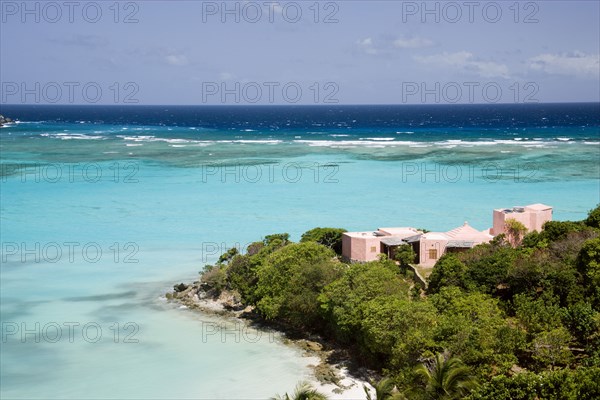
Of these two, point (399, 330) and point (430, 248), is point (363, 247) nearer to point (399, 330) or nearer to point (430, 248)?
point (430, 248)

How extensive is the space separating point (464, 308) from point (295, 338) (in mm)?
7177

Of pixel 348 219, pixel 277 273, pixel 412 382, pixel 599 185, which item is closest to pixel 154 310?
pixel 277 273

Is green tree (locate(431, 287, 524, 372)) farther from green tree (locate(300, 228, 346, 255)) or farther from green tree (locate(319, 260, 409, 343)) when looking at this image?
green tree (locate(300, 228, 346, 255))

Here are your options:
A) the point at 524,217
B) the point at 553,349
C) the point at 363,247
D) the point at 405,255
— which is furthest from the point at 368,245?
the point at 553,349

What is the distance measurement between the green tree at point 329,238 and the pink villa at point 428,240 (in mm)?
1099

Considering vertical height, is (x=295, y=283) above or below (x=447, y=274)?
below

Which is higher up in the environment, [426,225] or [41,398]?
[426,225]

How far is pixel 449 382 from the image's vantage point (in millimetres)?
18016

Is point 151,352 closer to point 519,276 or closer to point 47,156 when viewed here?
point 519,276

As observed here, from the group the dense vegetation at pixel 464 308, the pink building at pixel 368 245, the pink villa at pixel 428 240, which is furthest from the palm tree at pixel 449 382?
the pink building at pixel 368 245

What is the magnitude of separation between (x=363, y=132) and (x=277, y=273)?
291 ft

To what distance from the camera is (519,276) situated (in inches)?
1016

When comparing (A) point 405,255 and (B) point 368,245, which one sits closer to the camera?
(A) point 405,255

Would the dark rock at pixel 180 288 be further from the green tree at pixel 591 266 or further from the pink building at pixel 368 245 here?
the green tree at pixel 591 266
